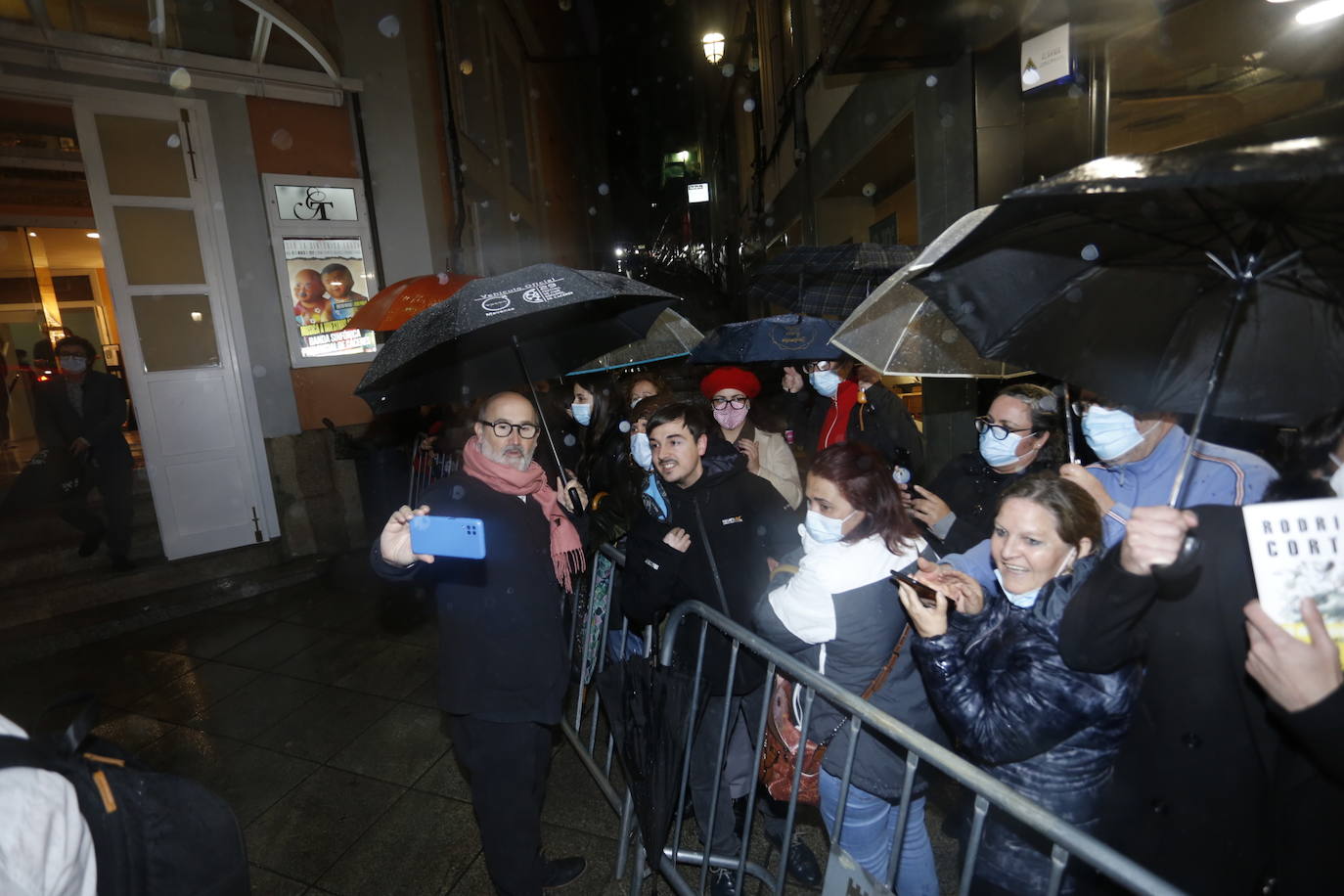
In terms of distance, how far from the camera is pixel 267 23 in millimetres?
6293

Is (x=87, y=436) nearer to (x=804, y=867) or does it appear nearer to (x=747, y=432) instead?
(x=747, y=432)

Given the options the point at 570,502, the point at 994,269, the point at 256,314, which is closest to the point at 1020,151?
the point at 994,269

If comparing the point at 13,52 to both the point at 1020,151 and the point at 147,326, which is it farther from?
the point at 1020,151

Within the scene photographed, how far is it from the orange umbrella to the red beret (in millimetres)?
2068

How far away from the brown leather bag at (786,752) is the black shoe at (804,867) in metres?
0.60

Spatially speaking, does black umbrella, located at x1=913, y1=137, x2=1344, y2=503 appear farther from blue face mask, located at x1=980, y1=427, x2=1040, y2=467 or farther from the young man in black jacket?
the young man in black jacket

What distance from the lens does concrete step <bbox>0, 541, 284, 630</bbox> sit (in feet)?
18.9

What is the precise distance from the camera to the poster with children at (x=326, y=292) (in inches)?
288

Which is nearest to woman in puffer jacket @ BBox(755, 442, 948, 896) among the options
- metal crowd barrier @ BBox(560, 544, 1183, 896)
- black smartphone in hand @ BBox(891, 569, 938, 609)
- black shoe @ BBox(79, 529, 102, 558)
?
metal crowd barrier @ BBox(560, 544, 1183, 896)

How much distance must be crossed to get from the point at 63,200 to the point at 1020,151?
43.2ft

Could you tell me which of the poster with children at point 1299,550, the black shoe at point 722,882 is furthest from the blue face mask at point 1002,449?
the black shoe at point 722,882

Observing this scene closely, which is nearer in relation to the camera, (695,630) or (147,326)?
(695,630)

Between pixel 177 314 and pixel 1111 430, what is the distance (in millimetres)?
8245

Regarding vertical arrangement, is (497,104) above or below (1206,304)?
above
